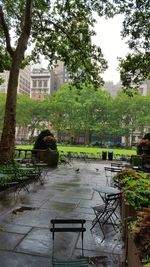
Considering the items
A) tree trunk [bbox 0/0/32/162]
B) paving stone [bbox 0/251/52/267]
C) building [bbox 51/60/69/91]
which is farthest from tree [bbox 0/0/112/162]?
building [bbox 51/60/69/91]

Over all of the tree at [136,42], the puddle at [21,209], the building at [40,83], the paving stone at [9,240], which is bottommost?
the paving stone at [9,240]

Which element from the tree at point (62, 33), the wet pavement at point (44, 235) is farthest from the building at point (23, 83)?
the wet pavement at point (44, 235)

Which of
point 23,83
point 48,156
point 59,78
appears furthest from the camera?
point 59,78

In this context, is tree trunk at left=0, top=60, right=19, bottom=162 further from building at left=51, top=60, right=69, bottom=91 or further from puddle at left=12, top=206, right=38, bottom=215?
building at left=51, top=60, right=69, bottom=91

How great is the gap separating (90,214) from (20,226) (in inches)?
85.5

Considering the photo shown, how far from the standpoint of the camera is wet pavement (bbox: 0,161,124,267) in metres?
4.82

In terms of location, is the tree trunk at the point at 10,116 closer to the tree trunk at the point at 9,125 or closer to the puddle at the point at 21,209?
the tree trunk at the point at 9,125

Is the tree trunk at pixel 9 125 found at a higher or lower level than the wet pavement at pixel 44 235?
higher

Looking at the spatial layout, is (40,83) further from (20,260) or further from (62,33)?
(20,260)

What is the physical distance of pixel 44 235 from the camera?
589 cm

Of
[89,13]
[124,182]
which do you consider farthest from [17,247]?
[89,13]

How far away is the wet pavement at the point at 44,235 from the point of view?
4.82 metres

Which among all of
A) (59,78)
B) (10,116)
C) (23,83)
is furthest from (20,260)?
(59,78)

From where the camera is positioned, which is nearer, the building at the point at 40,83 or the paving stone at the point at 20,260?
the paving stone at the point at 20,260
